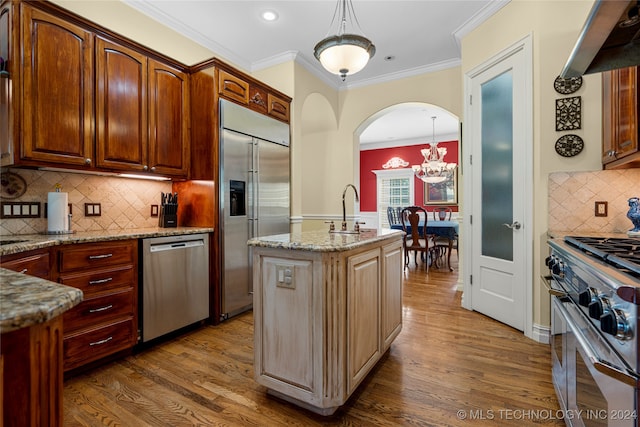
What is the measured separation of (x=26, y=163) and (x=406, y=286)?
160 inches

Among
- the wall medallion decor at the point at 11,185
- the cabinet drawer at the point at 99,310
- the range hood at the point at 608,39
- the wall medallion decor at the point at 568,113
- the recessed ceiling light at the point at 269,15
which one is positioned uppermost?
the recessed ceiling light at the point at 269,15

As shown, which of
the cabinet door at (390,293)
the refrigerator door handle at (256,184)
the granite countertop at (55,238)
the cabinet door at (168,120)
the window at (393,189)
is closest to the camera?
the granite countertop at (55,238)

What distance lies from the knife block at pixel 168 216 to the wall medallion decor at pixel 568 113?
3456 mm

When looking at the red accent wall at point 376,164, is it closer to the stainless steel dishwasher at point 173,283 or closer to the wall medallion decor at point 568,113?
the wall medallion decor at point 568,113

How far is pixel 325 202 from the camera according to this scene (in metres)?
4.97

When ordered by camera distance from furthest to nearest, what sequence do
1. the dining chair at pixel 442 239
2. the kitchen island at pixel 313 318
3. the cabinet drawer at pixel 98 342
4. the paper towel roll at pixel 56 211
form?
the dining chair at pixel 442 239
the paper towel roll at pixel 56 211
the cabinet drawer at pixel 98 342
the kitchen island at pixel 313 318

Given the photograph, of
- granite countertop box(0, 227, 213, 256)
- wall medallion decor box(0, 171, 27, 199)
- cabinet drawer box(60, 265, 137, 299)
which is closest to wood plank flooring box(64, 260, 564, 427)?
cabinet drawer box(60, 265, 137, 299)

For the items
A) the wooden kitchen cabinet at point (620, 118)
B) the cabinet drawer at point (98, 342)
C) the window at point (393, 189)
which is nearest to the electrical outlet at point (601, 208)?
the wooden kitchen cabinet at point (620, 118)

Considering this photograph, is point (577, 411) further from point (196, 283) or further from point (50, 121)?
point (50, 121)

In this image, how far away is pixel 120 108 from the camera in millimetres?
2592

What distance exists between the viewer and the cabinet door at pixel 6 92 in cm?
203

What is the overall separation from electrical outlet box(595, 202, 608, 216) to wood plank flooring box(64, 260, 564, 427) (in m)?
1.11

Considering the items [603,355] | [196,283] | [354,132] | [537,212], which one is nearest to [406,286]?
[537,212]

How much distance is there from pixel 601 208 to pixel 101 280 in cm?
371
